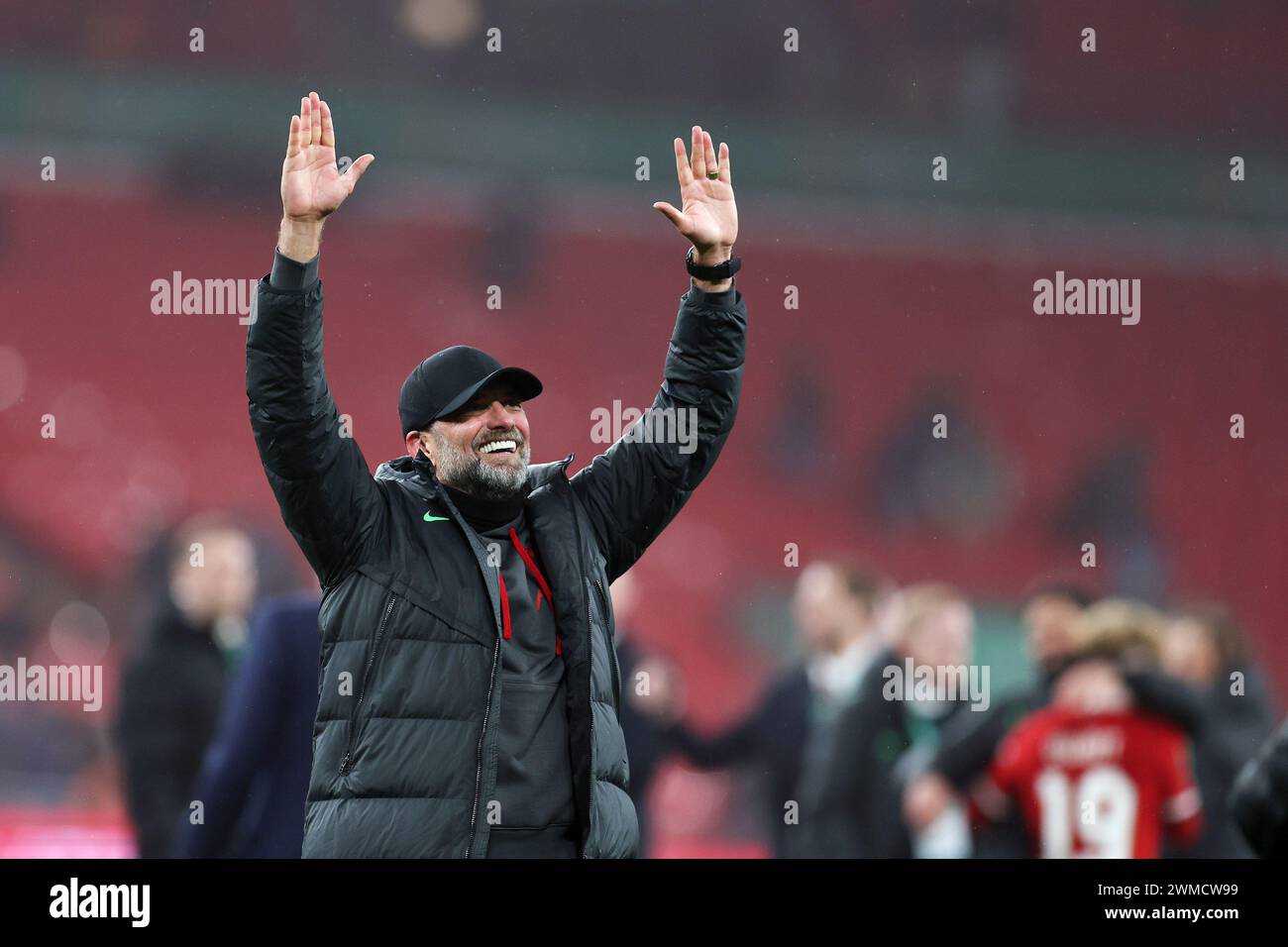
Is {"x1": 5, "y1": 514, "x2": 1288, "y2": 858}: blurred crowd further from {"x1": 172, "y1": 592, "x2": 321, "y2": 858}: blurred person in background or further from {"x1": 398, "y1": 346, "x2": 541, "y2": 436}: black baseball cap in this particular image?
{"x1": 398, "y1": 346, "x2": 541, "y2": 436}: black baseball cap

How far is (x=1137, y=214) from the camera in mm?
10039

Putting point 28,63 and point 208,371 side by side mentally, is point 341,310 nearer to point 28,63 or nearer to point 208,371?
point 208,371

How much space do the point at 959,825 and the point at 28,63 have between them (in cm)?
683

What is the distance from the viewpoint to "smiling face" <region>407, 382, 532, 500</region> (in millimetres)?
2369

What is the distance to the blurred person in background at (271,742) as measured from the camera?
9.21 feet

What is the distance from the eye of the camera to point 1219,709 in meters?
4.60

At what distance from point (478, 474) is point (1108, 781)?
8.05ft

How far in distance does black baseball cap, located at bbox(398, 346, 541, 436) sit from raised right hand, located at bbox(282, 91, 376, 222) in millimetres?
279

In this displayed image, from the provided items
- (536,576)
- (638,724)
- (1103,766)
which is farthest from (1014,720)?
(536,576)

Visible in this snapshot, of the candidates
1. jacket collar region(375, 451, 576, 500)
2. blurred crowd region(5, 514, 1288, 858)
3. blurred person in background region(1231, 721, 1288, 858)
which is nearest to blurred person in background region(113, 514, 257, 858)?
blurred crowd region(5, 514, 1288, 858)

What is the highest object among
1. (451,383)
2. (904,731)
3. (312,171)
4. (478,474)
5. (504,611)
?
(312,171)

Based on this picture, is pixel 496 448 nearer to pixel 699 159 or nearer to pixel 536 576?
pixel 536 576

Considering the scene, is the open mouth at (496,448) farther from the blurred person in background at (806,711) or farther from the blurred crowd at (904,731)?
the blurred person in background at (806,711)
